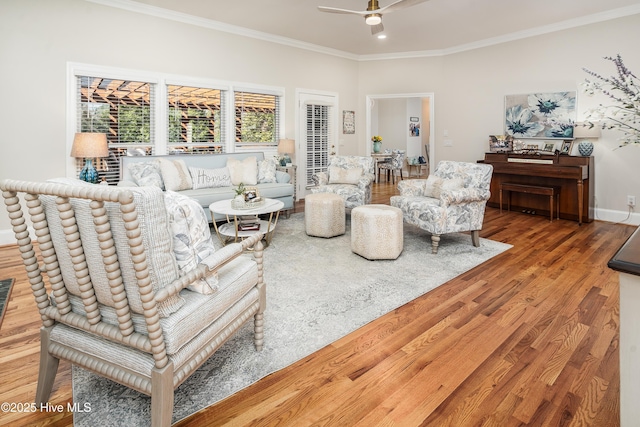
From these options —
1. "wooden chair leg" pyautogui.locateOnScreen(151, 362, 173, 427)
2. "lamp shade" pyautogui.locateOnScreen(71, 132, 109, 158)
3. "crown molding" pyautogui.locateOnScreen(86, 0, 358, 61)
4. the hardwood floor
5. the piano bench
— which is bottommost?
the hardwood floor

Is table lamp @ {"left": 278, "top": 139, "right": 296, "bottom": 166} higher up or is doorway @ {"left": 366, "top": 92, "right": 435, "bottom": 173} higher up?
doorway @ {"left": 366, "top": 92, "right": 435, "bottom": 173}

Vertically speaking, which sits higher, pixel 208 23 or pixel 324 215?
pixel 208 23

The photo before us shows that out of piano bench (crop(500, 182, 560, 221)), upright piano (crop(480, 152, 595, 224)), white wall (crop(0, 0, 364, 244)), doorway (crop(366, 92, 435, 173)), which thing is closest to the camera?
white wall (crop(0, 0, 364, 244))

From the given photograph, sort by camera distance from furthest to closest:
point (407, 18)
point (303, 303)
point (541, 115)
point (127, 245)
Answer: point (541, 115) < point (407, 18) < point (303, 303) < point (127, 245)

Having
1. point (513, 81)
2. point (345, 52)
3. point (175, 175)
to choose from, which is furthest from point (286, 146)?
point (513, 81)

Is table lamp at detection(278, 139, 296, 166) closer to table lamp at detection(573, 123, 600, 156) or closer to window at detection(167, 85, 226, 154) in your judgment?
window at detection(167, 85, 226, 154)

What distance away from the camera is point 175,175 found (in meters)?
4.71

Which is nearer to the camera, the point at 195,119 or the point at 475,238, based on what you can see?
the point at 475,238

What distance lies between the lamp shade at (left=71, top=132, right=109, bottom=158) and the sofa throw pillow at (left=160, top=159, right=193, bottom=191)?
0.70 meters

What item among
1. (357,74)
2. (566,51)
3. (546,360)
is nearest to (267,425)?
(546,360)

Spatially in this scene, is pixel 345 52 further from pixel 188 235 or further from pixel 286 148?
pixel 188 235

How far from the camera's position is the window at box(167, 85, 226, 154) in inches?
209

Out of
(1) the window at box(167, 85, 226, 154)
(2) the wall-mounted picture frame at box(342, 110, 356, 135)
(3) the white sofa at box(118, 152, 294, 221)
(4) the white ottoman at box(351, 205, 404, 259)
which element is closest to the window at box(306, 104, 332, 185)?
(2) the wall-mounted picture frame at box(342, 110, 356, 135)

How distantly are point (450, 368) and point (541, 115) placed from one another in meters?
5.31
